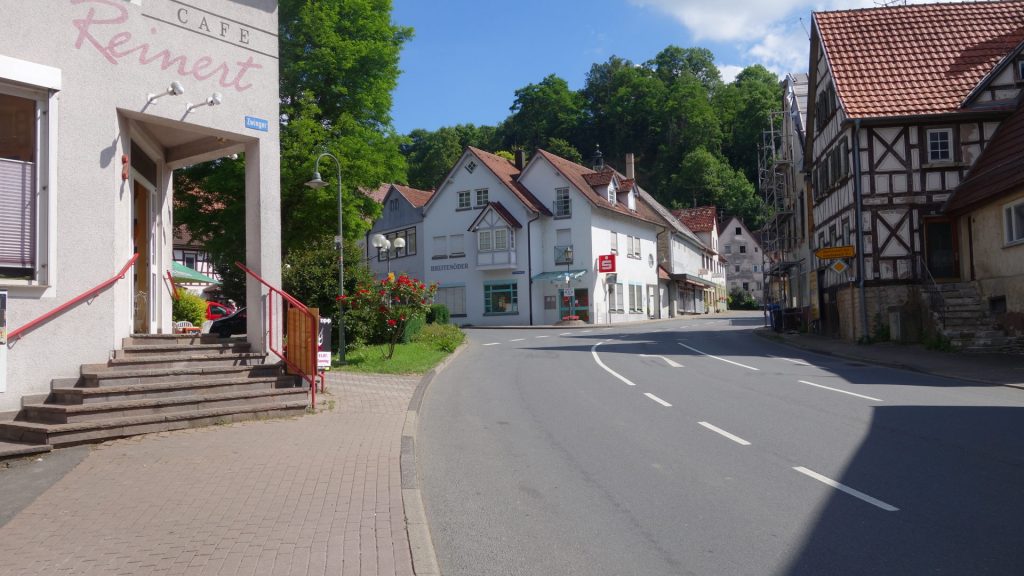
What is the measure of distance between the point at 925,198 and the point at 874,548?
2358 centimetres

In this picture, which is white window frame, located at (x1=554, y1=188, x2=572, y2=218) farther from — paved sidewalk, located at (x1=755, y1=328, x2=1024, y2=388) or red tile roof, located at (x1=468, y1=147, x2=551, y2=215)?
paved sidewalk, located at (x1=755, y1=328, x2=1024, y2=388)

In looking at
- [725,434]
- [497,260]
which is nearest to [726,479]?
[725,434]

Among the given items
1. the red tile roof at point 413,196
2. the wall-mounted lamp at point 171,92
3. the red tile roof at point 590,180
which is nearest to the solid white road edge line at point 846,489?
the wall-mounted lamp at point 171,92

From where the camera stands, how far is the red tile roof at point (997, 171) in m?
20.8

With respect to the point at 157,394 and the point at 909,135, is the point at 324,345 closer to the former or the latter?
the point at 157,394

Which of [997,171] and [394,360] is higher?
[997,171]

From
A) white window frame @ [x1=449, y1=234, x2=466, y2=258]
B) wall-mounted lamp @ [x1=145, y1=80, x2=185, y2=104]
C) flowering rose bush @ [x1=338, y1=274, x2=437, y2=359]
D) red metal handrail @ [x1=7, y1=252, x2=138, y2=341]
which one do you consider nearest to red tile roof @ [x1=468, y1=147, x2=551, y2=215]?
white window frame @ [x1=449, y1=234, x2=466, y2=258]

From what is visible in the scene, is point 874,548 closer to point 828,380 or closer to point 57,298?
point 57,298

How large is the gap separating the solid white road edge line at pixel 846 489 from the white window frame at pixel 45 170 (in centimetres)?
837

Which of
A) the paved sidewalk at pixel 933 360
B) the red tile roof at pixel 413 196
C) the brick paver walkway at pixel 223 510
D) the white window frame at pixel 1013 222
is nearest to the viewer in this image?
the brick paver walkway at pixel 223 510

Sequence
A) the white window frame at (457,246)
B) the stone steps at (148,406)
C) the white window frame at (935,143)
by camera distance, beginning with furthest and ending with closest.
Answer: the white window frame at (457,246), the white window frame at (935,143), the stone steps at (148,406)

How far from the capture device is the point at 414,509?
6.20 m

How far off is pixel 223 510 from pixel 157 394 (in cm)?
394

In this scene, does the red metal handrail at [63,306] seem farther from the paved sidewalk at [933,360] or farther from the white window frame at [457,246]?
the white window frame at [457,246]
